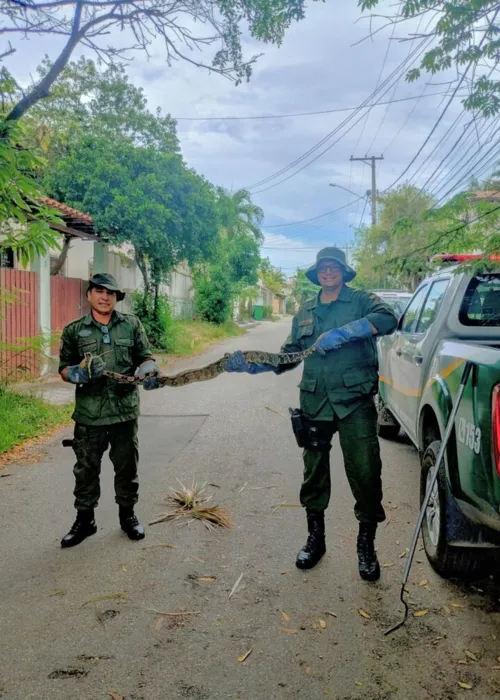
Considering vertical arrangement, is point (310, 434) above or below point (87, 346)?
below

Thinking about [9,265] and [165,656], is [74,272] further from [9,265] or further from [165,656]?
[165,656]

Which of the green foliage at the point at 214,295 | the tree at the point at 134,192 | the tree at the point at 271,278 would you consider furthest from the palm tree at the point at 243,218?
the tree at the point at 271,278

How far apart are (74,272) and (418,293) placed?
14806 mm

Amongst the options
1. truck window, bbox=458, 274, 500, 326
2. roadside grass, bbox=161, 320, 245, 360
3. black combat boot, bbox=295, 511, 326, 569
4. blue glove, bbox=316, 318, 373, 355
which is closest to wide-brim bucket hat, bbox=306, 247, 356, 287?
blue glove, bbox=316, 318, 373, 355

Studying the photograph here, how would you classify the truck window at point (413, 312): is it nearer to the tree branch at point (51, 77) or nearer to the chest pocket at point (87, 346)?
the chest pocket at point (87, 346)

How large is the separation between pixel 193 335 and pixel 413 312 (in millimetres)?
16023

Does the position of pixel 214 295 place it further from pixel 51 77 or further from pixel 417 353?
pixel 417 353

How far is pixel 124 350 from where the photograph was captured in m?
3.63

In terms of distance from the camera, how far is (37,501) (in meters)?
4.37

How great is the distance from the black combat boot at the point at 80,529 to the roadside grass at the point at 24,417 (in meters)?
2.49

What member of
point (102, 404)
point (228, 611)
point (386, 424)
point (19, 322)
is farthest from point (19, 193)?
point (19, 322)

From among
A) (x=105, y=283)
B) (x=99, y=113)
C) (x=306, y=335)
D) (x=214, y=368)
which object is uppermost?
(x=99, y=113)

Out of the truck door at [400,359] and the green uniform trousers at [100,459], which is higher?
the truck door at [400,359]

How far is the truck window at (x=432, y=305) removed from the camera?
4328mm
